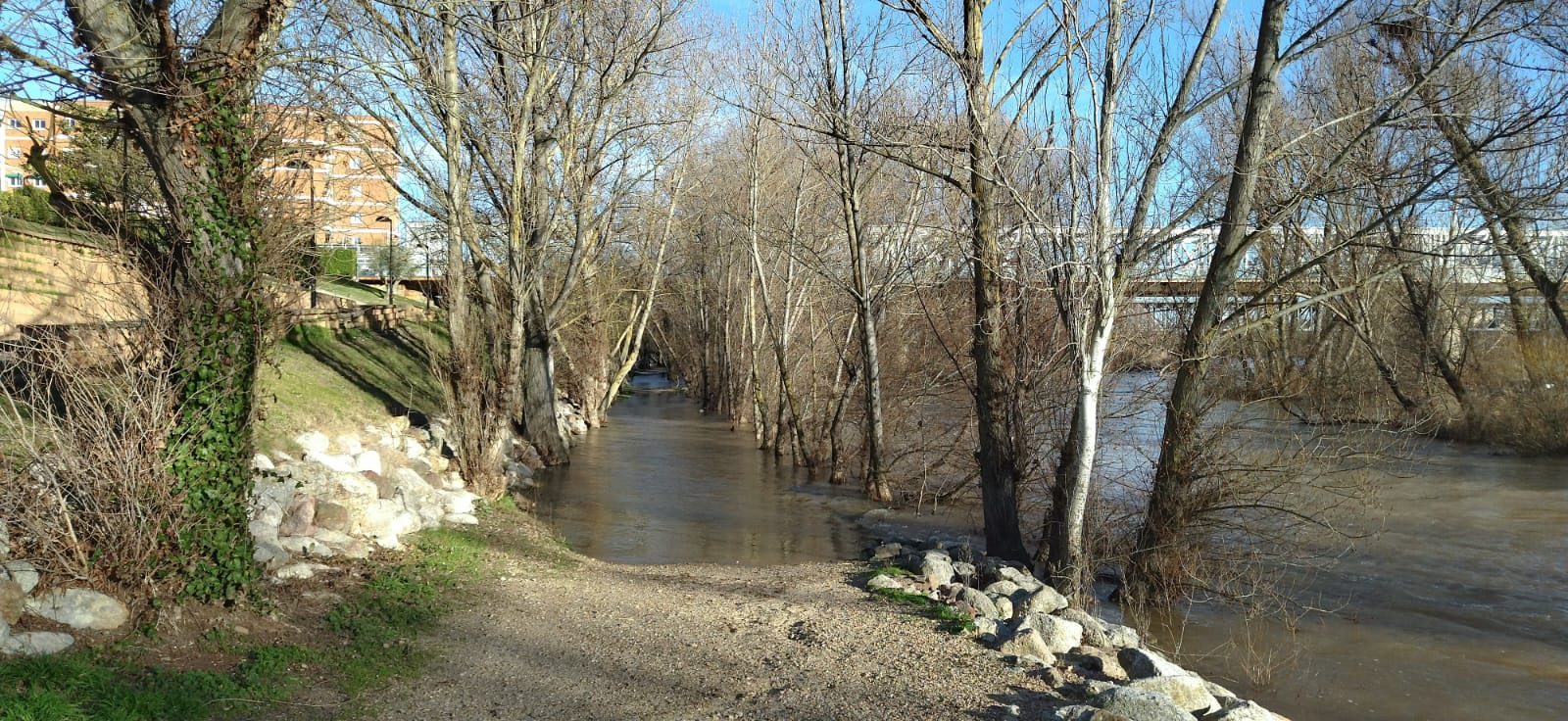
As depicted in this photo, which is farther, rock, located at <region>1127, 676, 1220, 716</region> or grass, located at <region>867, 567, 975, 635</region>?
grass, located at <region>867, 567, 975, 635</region>

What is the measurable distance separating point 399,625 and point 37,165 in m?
3.44

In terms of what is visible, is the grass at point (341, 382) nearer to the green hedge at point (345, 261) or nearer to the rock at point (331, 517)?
the rock at point (331, 517)

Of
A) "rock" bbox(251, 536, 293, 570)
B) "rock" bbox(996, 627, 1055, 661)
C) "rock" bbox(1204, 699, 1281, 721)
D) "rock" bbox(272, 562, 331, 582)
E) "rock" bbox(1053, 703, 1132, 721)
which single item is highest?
"rock" bbox(251, 536, 293, 570)

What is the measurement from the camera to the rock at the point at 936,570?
927 cm

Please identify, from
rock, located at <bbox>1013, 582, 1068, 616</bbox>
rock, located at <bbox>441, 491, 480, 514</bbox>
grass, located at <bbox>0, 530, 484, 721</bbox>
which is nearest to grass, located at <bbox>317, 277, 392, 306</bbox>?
rock, located at <bbox>441, 491, 480, 514</bbox>

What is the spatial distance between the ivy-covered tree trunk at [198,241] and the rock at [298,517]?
219 cm

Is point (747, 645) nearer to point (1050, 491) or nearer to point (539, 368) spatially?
point (1050, 491)

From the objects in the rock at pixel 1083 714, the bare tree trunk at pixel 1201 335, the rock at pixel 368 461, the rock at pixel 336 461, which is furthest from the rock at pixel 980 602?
the rock at pixel 368 461

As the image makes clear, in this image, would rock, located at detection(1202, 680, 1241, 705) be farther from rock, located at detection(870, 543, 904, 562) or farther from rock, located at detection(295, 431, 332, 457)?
rock, located at detection(295, 431, 332, 457)

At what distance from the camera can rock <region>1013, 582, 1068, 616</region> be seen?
8391mm

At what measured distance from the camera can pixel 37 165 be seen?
19.6ft

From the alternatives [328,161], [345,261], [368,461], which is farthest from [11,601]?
[345,261]

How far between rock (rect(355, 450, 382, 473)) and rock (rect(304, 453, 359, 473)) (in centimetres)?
6

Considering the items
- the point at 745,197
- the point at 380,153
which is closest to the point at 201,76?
the point at 380,153
